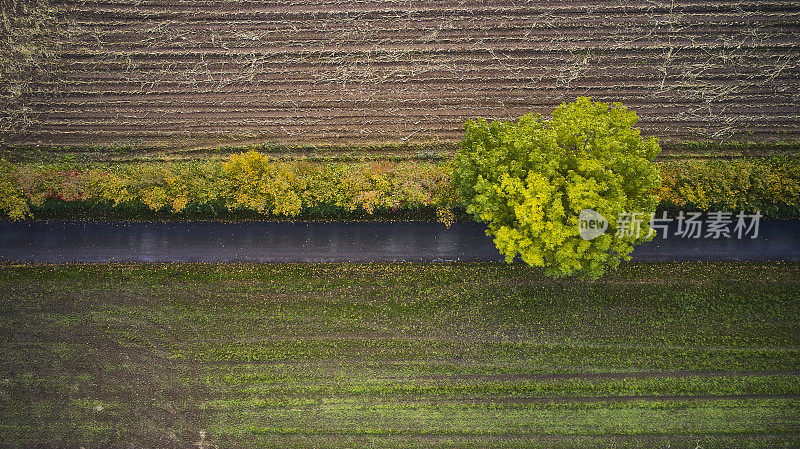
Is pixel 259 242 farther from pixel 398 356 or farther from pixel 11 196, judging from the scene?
pixel 11 196

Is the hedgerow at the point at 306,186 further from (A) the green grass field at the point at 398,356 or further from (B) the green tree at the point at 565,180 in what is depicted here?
(A) the green grass field at the point at 398,356

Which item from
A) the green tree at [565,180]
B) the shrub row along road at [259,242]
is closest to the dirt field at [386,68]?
the shrub row along road at [259,242]

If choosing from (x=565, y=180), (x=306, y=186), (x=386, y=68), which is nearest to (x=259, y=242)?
(x=306, y=186)

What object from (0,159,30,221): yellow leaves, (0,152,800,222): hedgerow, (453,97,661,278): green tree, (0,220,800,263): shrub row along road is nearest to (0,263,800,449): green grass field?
(0,220,800,263): shrub row along road

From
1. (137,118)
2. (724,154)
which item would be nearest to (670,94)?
(724,154)

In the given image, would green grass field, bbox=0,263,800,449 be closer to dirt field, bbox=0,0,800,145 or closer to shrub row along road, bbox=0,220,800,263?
shrub row along road, bbox=0,220,800,263
